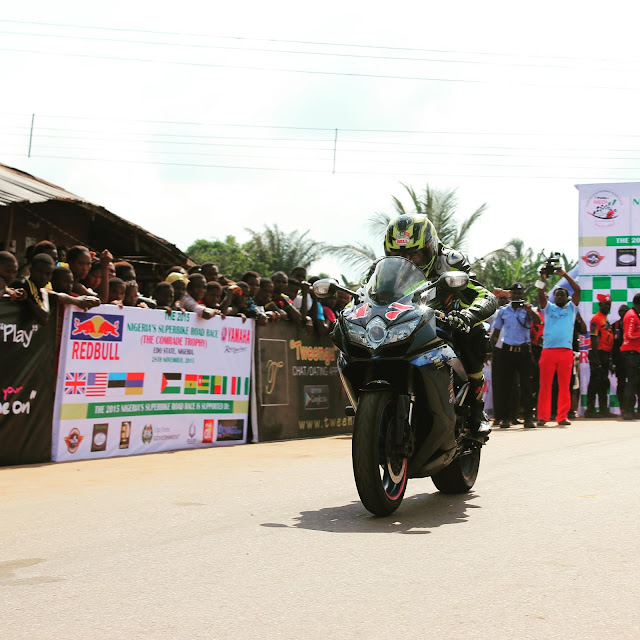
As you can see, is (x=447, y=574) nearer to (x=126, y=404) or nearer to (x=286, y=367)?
(x=126, y=404)

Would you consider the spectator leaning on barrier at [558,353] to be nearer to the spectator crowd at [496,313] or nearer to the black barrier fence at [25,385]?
the spectator crowd at [496,313]

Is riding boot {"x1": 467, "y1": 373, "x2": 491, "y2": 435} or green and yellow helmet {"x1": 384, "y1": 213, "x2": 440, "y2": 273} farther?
riding boot {"x1": 467, "y1": 373, "x2": 491, "y2": 435}

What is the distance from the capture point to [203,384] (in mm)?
11242

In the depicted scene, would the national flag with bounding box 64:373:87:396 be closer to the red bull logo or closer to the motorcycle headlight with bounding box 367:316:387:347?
the red bull logo

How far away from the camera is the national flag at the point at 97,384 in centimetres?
955

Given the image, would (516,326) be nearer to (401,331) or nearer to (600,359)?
(600,359)

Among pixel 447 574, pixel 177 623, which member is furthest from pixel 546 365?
pixel 177 623

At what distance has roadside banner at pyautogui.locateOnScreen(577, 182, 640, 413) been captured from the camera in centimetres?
1828

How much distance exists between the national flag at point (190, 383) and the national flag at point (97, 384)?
1.36m

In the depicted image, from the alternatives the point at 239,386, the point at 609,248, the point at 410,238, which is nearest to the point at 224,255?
the point at 609,248

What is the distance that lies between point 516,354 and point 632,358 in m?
2.84

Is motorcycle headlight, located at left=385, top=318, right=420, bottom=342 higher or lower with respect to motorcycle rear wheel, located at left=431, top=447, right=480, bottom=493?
higher

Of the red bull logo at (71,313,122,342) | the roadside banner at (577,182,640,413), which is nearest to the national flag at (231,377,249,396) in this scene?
the red bull logo at (71,313,122,342)

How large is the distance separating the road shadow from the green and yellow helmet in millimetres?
1674
